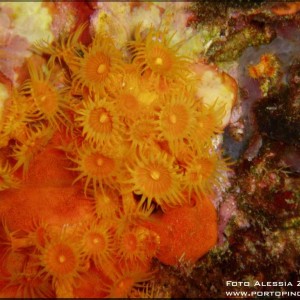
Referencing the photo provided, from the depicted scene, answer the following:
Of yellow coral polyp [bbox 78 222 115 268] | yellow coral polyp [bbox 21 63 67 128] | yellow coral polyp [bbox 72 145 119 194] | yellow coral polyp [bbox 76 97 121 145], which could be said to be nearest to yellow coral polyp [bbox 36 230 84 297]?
yellow coral polyp [bbox 78 222 115 268]

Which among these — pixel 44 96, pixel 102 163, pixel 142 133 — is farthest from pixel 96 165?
pixel 44 96

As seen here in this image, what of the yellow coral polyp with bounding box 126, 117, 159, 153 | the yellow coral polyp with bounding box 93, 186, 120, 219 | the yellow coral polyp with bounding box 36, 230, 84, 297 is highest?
the yellow coral polyp with bounding box 126, 117, 159, 153

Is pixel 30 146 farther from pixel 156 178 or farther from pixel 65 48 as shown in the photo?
pixel 156 178

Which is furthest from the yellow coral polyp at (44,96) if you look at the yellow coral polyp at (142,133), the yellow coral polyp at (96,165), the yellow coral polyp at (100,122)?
the yellow coral polyp at (142,133)

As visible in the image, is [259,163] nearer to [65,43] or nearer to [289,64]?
[289,64]

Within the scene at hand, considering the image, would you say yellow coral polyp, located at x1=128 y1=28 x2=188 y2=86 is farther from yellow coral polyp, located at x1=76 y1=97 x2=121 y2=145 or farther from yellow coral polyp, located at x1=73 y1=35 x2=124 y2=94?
yellow coral polyp, located at x1=76 y1=97 x2=121 y2=145
